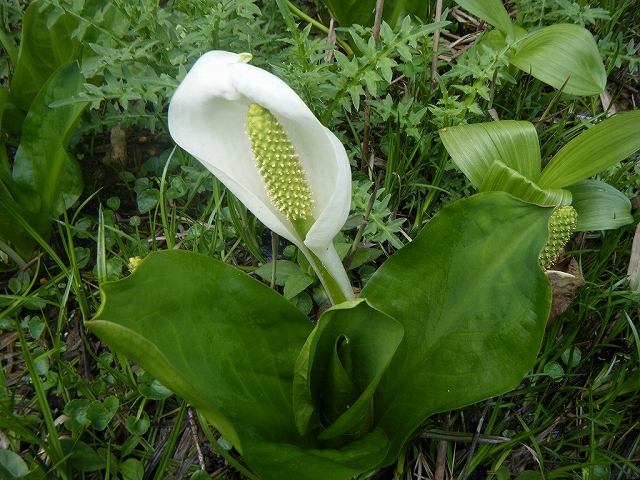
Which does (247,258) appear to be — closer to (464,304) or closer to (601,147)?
(464,304)

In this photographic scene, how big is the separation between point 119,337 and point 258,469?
0.34 m

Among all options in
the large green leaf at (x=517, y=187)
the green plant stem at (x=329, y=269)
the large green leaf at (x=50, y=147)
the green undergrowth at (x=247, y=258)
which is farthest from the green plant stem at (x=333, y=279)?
the large green leaf at (x=50, y=147)

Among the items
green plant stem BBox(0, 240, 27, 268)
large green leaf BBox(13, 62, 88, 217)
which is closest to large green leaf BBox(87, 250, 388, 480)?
large green leaf BBox(13, 62, 88, 217)

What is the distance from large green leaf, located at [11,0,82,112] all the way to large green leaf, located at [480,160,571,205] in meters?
1.14

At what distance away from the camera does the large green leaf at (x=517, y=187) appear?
1286 mm

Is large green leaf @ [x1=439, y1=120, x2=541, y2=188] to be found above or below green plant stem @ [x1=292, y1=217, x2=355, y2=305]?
above

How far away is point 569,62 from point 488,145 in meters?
0.35

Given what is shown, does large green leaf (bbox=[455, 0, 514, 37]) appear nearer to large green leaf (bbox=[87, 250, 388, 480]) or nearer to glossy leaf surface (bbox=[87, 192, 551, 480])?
glossy leaf surface (bbox=[87, 192, 551, 480])

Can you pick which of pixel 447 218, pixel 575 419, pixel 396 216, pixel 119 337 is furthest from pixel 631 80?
pixel 119 337

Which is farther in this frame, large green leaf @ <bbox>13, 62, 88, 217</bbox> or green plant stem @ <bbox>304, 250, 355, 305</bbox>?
large green leaf @ <bbox>13, 62, 88, 217</bbox>

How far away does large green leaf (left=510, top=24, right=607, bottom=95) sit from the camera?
1.47 m

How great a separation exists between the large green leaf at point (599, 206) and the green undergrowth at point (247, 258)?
0.09m

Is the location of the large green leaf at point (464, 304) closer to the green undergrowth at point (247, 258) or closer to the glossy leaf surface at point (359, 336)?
the glossy leaf surface at point (359, 336)

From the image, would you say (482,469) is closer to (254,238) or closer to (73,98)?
(254,238)
